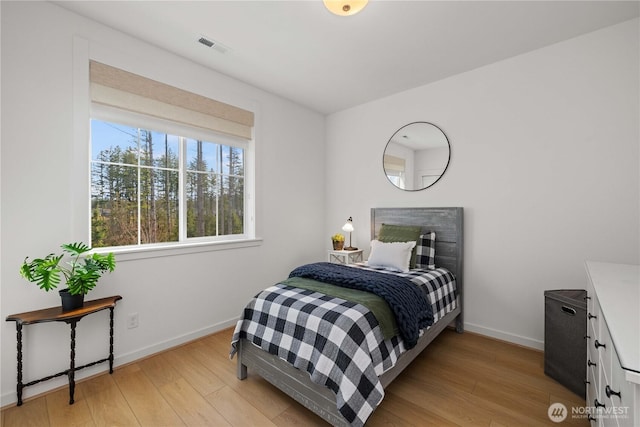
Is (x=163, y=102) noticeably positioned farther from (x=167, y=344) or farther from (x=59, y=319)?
(x=167, y=344)

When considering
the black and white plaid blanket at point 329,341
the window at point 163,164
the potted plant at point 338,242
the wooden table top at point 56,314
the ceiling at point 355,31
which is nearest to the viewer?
the black and white plaid blanket at point 329,341

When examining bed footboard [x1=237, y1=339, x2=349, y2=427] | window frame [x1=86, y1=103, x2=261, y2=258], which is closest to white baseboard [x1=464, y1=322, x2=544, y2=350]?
bed footboard [x1=237, y1=339, x2=349, y2=427]

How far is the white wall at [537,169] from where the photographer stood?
2.16 meters

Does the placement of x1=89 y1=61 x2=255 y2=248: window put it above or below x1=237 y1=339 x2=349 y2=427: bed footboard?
above

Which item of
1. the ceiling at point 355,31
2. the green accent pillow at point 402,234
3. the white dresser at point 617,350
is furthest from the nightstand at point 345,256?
the white dresser at point 617,350

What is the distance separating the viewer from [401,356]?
185 centimetres

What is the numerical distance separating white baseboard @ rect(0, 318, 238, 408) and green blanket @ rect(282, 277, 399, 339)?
1249 mm

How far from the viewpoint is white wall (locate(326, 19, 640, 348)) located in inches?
84.9

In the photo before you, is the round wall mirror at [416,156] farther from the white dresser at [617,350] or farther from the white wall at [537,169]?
the white dresser at [617,350]

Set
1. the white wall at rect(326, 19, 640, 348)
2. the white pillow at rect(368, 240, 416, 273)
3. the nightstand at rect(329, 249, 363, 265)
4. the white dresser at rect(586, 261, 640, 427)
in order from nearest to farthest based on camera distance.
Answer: the white dresser at rect(586, 261, 640, 427)
the white wall at rect(326, 19, 640, 348)
the white pillow at rect(368, 240, 416, 273)
the nightstand at rect(329, 249, 363, 265)

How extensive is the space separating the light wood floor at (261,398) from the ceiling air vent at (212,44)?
2.66 metres

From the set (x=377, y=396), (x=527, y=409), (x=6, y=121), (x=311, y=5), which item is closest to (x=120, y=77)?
(x=6, y=121)

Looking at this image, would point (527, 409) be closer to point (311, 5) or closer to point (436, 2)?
point (436, 2)

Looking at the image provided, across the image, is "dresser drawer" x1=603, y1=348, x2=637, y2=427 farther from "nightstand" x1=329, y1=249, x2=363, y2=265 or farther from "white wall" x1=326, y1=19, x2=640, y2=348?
"nightstand" x1=329, y1=249, x2=363, y2=265
